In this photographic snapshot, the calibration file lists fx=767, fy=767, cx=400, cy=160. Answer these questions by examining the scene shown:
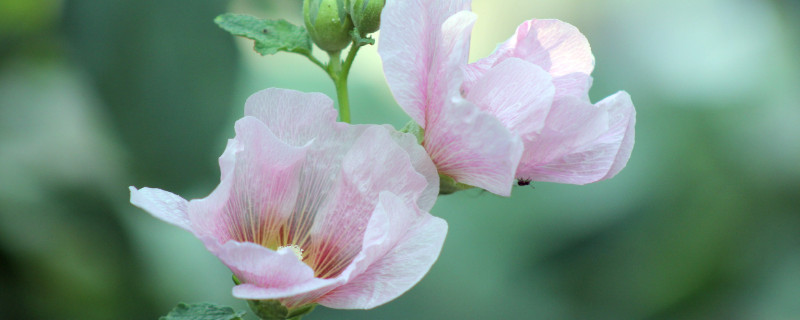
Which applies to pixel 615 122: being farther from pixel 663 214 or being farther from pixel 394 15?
pixel 663 214

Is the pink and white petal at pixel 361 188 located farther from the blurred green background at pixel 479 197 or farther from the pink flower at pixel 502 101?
the blurred green background at pixel 479 197

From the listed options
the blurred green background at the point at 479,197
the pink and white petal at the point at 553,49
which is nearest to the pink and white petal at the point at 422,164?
the pink and white petal at the point at 553,49

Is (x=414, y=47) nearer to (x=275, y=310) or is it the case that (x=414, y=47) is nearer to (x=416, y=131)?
(x=416, y=131)

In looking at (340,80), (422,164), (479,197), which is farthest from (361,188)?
(479,197)

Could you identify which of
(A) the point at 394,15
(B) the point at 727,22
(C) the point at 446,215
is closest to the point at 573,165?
(A) the point at 394,15

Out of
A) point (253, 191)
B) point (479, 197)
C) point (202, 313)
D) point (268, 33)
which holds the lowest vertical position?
point (479, 197)

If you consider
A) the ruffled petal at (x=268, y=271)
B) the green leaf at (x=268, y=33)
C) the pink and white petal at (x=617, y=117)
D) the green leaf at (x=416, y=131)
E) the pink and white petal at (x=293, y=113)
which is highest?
the green leaf at (x=268, y=33)

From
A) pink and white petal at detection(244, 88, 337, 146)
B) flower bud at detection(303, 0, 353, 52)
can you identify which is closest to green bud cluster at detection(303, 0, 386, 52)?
flower bud at detection(303, 0, 353, 52)
